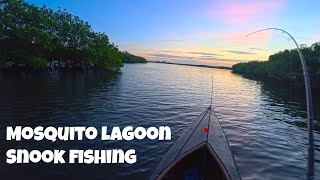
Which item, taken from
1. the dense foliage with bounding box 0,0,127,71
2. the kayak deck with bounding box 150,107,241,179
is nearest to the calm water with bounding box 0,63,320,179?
the kayak deck with bounding box 150,107,241,179

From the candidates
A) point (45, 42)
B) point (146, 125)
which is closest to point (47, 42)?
point (45, 42)

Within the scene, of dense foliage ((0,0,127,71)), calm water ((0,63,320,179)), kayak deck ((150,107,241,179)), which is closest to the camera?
kayak deck ((150,107,241,179))

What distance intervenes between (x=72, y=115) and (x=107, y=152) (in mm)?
11797

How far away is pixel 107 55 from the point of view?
102 metres

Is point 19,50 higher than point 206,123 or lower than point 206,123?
A: higher

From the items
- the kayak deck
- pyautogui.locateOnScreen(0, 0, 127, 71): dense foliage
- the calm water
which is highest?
pyautogui.locateOnScreen(0, 0, 127, 71): dense foliage

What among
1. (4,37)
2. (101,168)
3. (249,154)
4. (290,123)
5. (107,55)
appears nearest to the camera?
(101,168)

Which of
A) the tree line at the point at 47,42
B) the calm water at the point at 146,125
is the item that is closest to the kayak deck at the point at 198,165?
the calm water at the point at 146,125

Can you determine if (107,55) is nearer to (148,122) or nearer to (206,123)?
(148,122)

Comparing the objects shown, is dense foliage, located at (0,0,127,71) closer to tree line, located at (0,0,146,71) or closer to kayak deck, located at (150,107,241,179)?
tree line, located at (0,0,146,71)

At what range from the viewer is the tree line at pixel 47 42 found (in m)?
65.6

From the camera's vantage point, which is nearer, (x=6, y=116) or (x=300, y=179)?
(x=300, y=179)

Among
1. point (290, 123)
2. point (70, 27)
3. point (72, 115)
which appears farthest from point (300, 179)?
point (70, 27)

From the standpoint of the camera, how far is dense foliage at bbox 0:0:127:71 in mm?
65562
